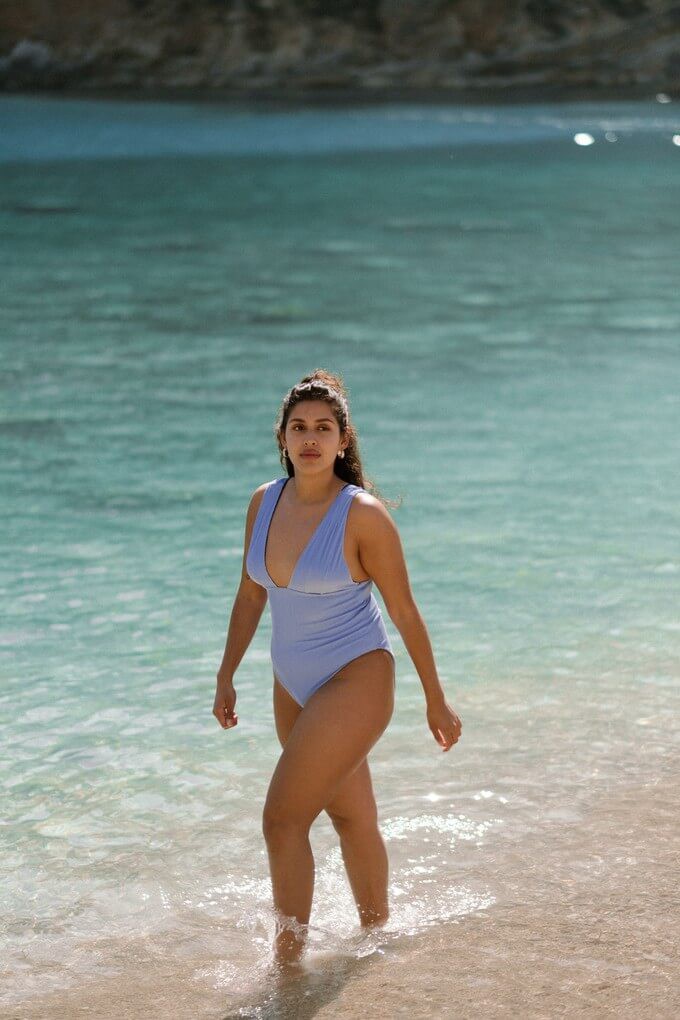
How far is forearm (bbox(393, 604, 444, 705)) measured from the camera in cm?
280

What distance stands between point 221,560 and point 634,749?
2.09 meters

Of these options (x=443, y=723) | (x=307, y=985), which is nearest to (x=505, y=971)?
(x=307, y=985)

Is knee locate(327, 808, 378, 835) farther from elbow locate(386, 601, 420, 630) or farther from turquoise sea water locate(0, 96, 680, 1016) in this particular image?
elbow locate(386, 601, 420, 630)

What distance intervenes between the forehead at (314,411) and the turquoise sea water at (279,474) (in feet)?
3.38

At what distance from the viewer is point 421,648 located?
2807mm

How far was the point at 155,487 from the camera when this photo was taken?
636 centimetres

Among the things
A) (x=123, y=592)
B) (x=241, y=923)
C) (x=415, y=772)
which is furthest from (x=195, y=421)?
(x=241, y=923)

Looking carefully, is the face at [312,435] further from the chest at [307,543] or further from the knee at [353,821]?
the knee at [353,821]

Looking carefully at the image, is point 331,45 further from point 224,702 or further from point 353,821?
point 353,821

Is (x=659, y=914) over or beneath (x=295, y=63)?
beneath

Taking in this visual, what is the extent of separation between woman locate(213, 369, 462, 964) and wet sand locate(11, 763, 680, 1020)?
18 centimetres

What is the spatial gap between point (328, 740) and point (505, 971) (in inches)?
21.5

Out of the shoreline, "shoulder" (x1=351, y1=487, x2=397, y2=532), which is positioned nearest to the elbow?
"shoulder" (x1=351, y1=487, x2=397, y2=532)

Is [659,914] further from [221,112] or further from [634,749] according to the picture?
[221,112]
